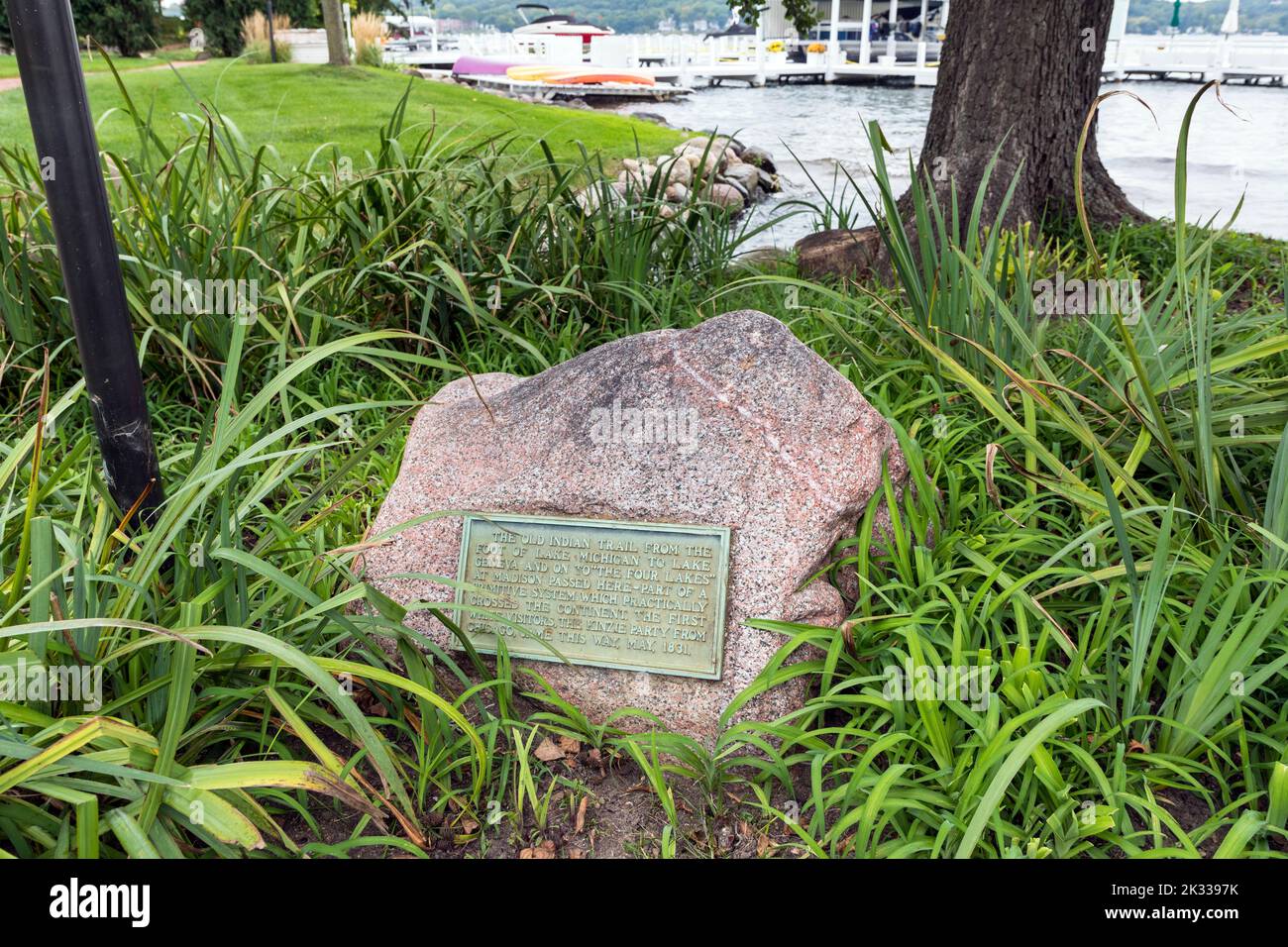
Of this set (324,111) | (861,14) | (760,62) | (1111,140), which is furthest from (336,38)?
(861,14)

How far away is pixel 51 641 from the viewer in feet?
5.90

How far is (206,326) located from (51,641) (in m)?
1.91

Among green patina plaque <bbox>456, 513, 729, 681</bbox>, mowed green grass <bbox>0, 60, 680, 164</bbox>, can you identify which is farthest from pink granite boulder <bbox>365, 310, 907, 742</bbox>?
mowed green grass <bbox>0, 60, 680, 164</bbox>

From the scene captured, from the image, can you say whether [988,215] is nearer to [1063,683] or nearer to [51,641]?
[1063,683]

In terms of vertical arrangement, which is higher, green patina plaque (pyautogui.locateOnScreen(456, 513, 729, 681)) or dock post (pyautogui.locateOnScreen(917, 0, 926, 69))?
dock post (pyautogui.locateOnScreen(917, 0, 926, 69))

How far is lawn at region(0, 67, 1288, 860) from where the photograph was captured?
5.81 ft

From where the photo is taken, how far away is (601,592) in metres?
2.32

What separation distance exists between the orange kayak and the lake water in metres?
1.66

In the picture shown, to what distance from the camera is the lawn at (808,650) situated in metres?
1.77

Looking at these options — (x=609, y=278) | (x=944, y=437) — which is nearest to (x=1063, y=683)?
(x=944, y=437)

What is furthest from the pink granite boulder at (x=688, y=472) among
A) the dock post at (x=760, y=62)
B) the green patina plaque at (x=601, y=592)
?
the dock post at (x=760, y=62)

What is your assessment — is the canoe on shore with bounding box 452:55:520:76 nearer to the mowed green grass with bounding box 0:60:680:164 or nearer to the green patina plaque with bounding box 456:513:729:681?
the mowed green grass with bounding box 0:60:680:164

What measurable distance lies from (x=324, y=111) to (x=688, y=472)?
476 inches

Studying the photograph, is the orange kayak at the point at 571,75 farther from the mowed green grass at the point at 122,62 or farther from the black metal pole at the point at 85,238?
the black metal pole at the point at 85,238
